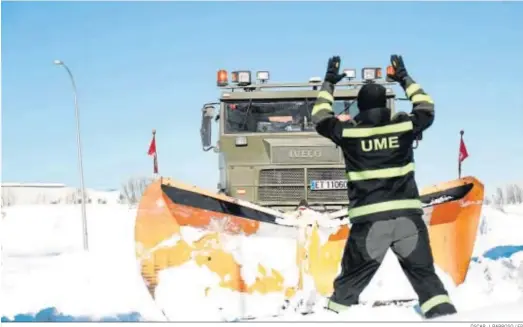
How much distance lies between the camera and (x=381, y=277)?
5.95 m

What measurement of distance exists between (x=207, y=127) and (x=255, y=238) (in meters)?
2.50

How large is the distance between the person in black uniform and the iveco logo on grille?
10.2ft

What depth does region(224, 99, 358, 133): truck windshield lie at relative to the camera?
8.30 m

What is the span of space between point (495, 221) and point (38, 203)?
17140 millimetres

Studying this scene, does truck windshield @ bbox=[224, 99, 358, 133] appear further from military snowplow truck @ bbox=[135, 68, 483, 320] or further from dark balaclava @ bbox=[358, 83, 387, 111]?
dark balaclava @ bbox=[358, 83, 387, 111]

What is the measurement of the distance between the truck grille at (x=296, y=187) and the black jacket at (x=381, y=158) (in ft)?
10.1

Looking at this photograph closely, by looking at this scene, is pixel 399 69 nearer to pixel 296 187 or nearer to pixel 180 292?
pixel 180 292

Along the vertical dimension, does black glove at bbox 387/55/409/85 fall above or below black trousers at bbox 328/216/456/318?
above

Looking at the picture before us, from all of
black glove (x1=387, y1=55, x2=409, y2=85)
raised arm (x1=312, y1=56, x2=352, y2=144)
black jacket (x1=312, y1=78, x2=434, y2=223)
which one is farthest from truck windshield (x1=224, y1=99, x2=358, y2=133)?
black jacket (x1=312, y1=78, x2=434, y2=223)

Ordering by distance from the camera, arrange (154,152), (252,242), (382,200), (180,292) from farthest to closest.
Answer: (154,152)
(252,242)
(180,292)
(382,200)

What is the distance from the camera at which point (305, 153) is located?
7844 millimetres

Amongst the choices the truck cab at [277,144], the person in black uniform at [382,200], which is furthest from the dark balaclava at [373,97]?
the truck cab at [277,144]

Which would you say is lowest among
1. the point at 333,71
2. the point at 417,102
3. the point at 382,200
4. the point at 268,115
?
the point at 382,200

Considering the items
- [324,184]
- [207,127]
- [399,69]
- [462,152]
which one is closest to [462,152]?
[462,152]
